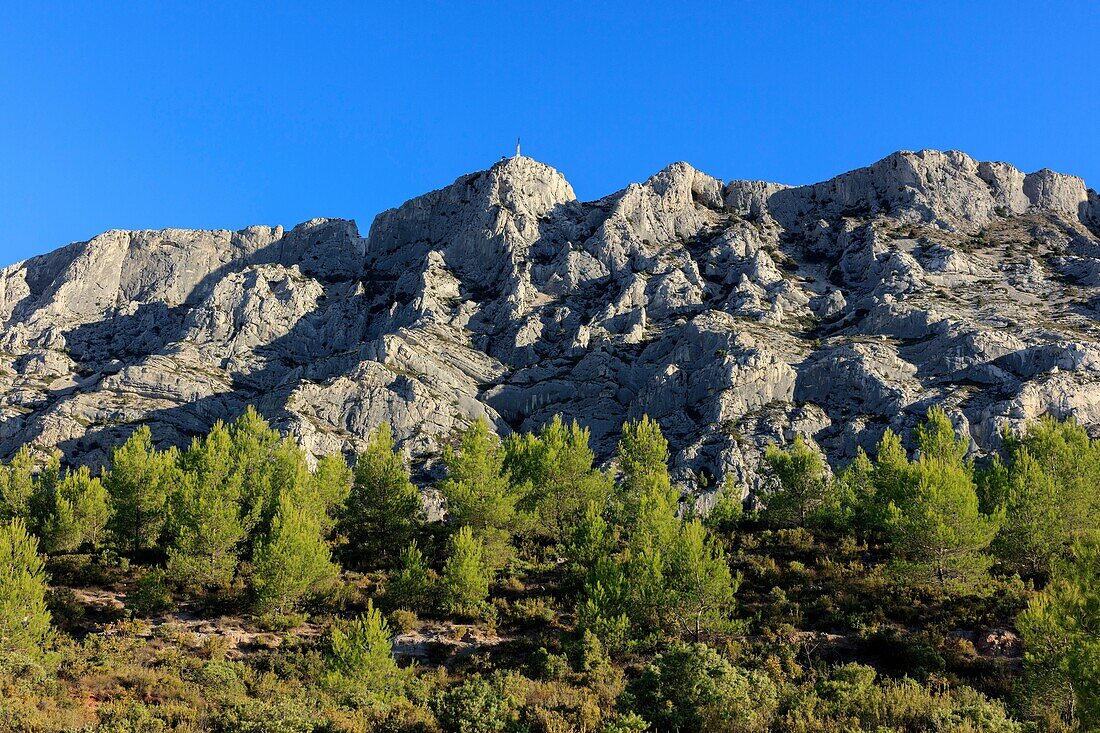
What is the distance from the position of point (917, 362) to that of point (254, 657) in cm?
10902

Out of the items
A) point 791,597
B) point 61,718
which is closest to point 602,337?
point 791,597

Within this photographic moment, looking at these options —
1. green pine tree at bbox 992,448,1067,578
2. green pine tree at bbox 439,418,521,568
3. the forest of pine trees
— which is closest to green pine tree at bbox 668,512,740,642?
the forest of pine trees

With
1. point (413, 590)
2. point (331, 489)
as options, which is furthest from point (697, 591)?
point (331, 489)

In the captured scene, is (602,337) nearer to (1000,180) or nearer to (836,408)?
(836,408)

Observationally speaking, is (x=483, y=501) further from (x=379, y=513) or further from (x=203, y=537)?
(x=203, y=537)

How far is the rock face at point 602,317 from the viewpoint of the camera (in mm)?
108750

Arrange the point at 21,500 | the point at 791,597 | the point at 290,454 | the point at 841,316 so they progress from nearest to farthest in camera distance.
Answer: the point at 791,597
the point at 21,500
the point at 290,454
the point at 841,316

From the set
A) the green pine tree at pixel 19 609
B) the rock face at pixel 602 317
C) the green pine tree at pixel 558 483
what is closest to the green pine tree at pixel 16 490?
the green pine tree at pixel 19 609

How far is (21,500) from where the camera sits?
5819cm

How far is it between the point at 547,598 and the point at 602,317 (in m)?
98.9

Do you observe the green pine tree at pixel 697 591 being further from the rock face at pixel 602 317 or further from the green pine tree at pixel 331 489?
the rock face at pixel 602 317

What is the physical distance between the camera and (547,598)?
45125 mm

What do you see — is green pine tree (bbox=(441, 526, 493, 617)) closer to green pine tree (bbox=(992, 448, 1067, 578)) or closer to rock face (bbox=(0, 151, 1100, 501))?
green pine tree (bbox=(992, 448, 1067, 578))

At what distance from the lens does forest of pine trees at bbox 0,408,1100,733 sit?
2362 cm
